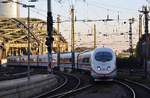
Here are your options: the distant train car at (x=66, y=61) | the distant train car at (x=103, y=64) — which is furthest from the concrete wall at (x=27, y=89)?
A: the distant train car at (x=66, y=61)

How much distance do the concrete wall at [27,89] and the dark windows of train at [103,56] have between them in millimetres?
5866

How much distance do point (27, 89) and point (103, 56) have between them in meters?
15.6

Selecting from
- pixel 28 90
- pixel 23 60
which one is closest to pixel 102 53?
pixel 28 90

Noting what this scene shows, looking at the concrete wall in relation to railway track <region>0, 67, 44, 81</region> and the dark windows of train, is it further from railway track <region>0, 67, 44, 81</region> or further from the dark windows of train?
railway track <region>0, 67, 44, 81</region>

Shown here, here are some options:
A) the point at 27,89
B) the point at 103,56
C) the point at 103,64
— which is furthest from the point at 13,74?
the point at 27,89

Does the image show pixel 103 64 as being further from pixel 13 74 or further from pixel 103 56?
pixel 13 74

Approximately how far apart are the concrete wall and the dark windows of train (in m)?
5.87

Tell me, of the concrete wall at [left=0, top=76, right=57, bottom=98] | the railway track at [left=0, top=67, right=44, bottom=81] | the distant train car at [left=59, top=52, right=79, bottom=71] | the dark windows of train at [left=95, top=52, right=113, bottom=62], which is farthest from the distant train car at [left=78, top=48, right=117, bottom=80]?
the distant train car at [left=59, top=52, right=79, bottom=71]

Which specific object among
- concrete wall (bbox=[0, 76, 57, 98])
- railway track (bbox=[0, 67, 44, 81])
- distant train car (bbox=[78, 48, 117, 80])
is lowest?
railway track (bbox=[0, 67, 44, 81])

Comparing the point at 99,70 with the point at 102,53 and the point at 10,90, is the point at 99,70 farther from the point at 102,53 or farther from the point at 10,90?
the point at 10,90

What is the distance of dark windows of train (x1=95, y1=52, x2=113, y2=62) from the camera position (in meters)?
48.3

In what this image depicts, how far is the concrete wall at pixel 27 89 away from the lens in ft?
97.4

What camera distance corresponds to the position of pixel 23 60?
129 meters

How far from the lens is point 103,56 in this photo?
48500 millimetres
